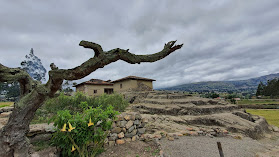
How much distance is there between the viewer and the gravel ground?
14.7 ft

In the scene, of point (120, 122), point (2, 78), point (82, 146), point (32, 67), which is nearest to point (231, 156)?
point (120, 122)

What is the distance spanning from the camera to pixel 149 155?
13.6 ft

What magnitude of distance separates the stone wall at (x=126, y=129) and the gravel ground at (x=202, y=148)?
1210 millimetres

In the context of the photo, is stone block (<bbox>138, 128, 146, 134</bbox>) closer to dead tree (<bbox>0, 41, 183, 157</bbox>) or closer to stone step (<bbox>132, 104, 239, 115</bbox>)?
dead tree (<bbox>0, 41, 183, 157</bbox>)

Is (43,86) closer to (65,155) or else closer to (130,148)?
(65,155)

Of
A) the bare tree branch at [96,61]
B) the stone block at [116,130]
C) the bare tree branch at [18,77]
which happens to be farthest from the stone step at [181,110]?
the bare tree branch at [18,77]

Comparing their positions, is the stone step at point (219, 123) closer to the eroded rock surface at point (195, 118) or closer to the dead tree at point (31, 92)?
the eroded rock surface at point (195, 118)

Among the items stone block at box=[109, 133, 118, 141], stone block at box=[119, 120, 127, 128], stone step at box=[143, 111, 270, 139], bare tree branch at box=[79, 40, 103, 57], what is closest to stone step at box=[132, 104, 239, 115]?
stone step at box=[143, 111, 270, 139]

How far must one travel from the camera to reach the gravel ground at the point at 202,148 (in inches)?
177

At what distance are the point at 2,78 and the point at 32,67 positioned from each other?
38.6 meters

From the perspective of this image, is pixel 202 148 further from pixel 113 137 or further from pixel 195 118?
pixel 195 118

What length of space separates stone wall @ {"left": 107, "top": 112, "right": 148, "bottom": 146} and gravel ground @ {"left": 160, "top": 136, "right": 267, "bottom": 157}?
47.6 inches

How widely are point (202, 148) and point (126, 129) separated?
3.19 metres

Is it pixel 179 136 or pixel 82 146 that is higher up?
pixel 82 146
